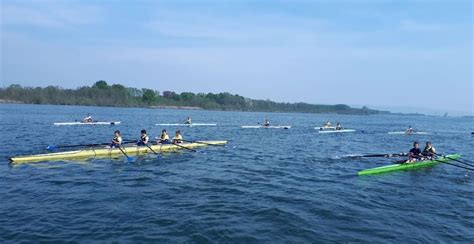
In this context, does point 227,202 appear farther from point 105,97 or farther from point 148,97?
point 148,97

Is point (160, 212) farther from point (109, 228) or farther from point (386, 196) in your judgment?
point (386, 196)

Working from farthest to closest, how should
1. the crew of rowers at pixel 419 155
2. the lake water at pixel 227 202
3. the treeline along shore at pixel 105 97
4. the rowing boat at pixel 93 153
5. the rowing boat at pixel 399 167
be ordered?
the treeline along shore at pixel 105 97, the crew of rowers at pixel 419 155, the rowing boat at pixel 93 153, the rowing boat at pixel 399 167, the lake water at pixel 227 202

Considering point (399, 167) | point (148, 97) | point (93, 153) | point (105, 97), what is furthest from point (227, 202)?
point (148, 97)

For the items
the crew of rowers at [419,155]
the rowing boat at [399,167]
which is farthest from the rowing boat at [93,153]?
the crew of rowers at [419,155]

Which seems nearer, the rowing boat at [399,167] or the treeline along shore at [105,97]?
the rowing boat at [399,167]

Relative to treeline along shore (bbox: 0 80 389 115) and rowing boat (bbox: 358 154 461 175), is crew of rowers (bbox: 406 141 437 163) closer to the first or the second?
rowing boat (bbox: 358 154 461 175)

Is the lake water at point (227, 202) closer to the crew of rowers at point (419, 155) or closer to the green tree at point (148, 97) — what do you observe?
the crew of rowers at point (419, 155)

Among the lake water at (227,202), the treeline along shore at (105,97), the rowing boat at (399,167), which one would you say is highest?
the treeline along shore at (105,97)

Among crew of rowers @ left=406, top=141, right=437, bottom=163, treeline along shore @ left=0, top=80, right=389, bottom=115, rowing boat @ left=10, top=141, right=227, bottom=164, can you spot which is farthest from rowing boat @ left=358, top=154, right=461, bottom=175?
treeline along shore @ left=0, top=80, right=389, bottom=115

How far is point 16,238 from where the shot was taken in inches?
403

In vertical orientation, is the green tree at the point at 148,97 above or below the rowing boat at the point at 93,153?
above

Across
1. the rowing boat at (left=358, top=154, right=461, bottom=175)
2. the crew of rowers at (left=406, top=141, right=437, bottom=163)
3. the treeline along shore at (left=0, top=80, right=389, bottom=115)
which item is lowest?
the rowing boat at (left=358, top=154, right=461, bottom=175)

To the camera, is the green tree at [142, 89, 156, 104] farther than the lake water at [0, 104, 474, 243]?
Yes

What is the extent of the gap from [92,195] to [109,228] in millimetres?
3930
